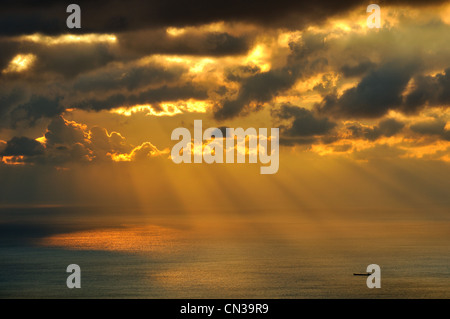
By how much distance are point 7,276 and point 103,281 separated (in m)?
27.2

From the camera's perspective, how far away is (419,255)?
17400cm

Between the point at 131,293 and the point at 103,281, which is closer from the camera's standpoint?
the point at 131,293

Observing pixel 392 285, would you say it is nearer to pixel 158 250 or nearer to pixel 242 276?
pixel 242 276

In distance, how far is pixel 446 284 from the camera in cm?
12112
